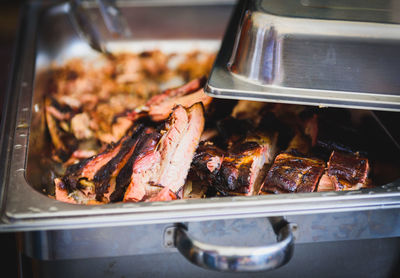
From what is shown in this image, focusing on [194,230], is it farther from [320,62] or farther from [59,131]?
[59,131]

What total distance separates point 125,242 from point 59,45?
1.96 m

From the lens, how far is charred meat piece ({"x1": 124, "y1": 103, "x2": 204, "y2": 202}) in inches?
57.8

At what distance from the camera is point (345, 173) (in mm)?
1590

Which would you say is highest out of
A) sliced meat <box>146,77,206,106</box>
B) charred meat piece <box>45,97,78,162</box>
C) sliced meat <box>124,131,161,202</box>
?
sliced meat <box>146,77,206,106</box>

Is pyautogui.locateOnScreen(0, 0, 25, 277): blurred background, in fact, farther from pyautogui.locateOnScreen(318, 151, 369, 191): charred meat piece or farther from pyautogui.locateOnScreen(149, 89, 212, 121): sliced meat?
pyautogui.locateOnScreen(318, 151, 369, 191): charred meat piece

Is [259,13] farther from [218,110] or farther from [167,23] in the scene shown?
[167,23]

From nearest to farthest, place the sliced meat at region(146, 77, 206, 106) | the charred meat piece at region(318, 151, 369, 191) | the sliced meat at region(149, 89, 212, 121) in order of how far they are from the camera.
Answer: the charred meat piece at region(318, 151, 369, 191) < the sliced meat at region(149, 89, 212, 121) < the sliced meat at region(146, 77, 206, 106)

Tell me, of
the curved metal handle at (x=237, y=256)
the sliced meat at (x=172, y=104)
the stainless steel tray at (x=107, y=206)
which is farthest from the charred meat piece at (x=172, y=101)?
the curved metal handle at (x=237, y=256)

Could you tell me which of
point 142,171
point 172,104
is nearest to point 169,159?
point 142,171

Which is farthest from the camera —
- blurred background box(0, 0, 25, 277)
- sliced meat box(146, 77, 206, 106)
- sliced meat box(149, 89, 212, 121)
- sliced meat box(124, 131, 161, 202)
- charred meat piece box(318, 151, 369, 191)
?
blurred background box(0, 0, 25, 277)

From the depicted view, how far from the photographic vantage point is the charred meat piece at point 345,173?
5.12 ft

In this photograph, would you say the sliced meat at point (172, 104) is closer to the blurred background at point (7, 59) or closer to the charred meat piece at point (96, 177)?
the charred meat piece at point (96, 177)

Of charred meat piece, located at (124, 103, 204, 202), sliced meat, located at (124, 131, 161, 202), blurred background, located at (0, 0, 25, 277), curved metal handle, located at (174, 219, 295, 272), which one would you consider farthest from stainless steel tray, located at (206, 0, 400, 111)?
blurred background, located at (0, 0, 25, 277)

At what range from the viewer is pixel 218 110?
1.89 meters
